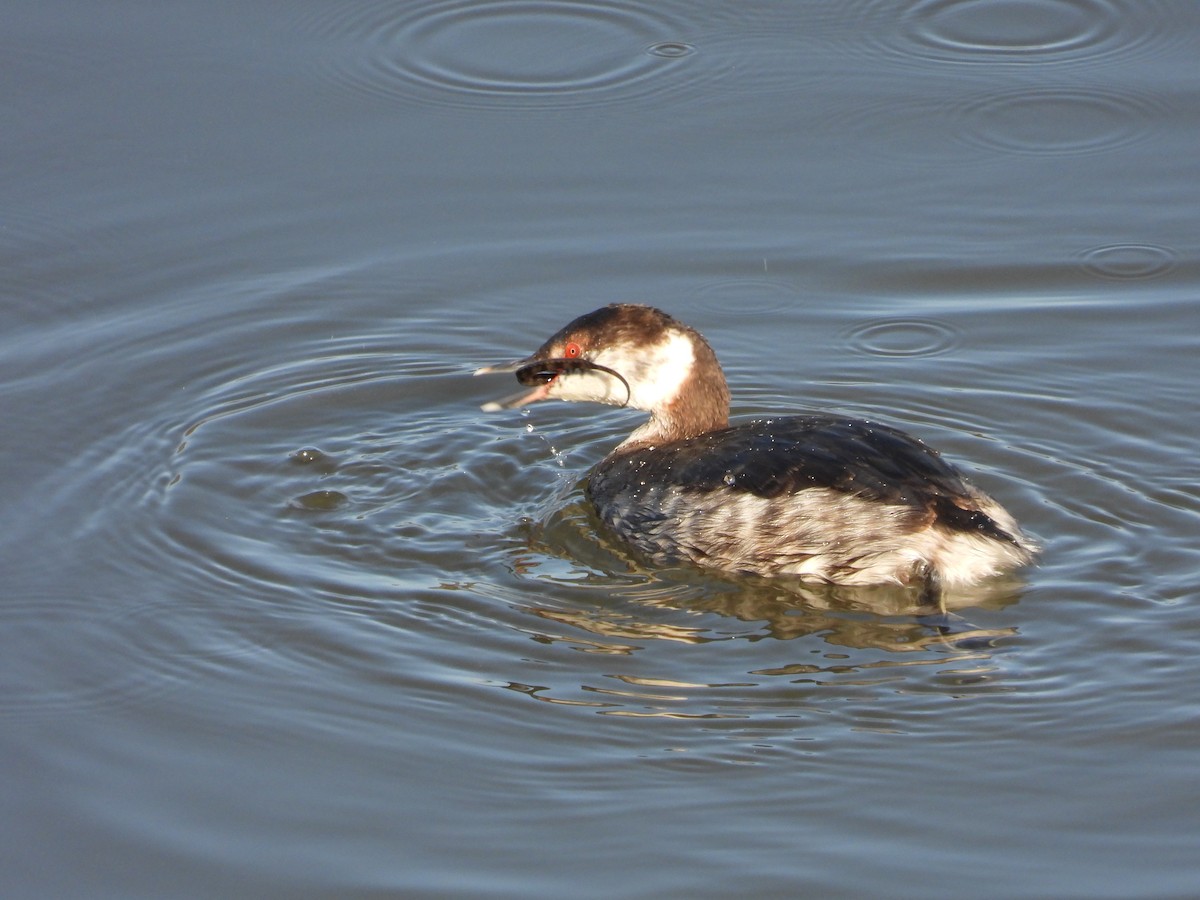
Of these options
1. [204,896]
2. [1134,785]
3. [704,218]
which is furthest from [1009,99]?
[204,896]

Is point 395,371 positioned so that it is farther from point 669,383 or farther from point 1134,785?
point 1134,785

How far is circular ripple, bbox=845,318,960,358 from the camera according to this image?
287 inches

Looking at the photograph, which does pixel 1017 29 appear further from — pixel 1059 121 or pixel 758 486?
pixel 758 486

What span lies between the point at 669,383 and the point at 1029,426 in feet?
4.38

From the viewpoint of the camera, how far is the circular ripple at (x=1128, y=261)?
7559 mm

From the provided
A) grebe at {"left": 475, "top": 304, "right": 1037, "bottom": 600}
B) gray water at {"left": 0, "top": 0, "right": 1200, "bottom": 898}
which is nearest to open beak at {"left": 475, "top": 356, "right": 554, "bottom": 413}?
grebe at {"left": 475, "top": 304, "right": 1037, "bottom": 600}

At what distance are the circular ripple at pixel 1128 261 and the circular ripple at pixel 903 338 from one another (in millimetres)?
719

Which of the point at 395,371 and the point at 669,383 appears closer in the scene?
the point at 669,383

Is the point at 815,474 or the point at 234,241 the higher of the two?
the point at 234,241

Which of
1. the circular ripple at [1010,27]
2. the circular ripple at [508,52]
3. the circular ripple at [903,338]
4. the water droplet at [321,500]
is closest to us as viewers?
the water droplet at [321,500]

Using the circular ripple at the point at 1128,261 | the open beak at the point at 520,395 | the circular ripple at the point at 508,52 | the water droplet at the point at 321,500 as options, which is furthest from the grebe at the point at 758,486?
the circular ripple at the point at 508,52

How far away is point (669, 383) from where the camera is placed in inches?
259

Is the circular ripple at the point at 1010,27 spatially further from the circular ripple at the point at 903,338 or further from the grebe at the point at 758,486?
the grebe at the point at 758,486

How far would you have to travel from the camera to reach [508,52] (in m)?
9.06
